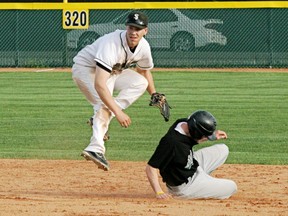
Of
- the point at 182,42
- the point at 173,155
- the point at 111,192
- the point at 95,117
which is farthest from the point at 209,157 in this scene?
the point at 182,42

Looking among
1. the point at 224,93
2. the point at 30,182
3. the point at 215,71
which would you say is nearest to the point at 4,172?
the point at 30,182

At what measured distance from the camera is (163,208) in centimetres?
744

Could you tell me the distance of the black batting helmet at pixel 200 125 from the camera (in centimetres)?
782

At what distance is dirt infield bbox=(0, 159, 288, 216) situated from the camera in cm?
732

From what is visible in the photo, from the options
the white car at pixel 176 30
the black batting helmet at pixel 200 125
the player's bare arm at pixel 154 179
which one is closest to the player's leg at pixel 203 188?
the player's bare arm at pixel 154 179

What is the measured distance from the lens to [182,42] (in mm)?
26375

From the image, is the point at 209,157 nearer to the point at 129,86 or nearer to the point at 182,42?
the point at 129,86

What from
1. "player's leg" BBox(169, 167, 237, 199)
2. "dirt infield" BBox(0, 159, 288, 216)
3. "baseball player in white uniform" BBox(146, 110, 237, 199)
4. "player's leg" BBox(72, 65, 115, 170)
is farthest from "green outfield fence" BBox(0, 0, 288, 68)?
"player's leg" BBox(169, 167, 237, 199)

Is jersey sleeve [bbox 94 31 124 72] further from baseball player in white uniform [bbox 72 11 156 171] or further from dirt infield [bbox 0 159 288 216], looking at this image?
dirt infield [bbox 0 159 288 216]

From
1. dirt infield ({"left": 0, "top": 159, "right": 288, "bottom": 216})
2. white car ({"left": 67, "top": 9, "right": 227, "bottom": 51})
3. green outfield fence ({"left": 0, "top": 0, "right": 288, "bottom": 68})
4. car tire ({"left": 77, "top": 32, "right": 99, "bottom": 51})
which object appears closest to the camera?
dirt infield ({"left": 0, "top": 159, "right": 288, "bottom": 216})

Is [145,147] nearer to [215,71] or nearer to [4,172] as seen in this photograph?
[4,172]

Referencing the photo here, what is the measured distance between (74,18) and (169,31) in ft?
9.48

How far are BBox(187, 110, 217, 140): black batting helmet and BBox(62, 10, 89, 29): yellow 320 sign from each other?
19026 millimetres

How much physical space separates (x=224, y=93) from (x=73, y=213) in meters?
12.6
